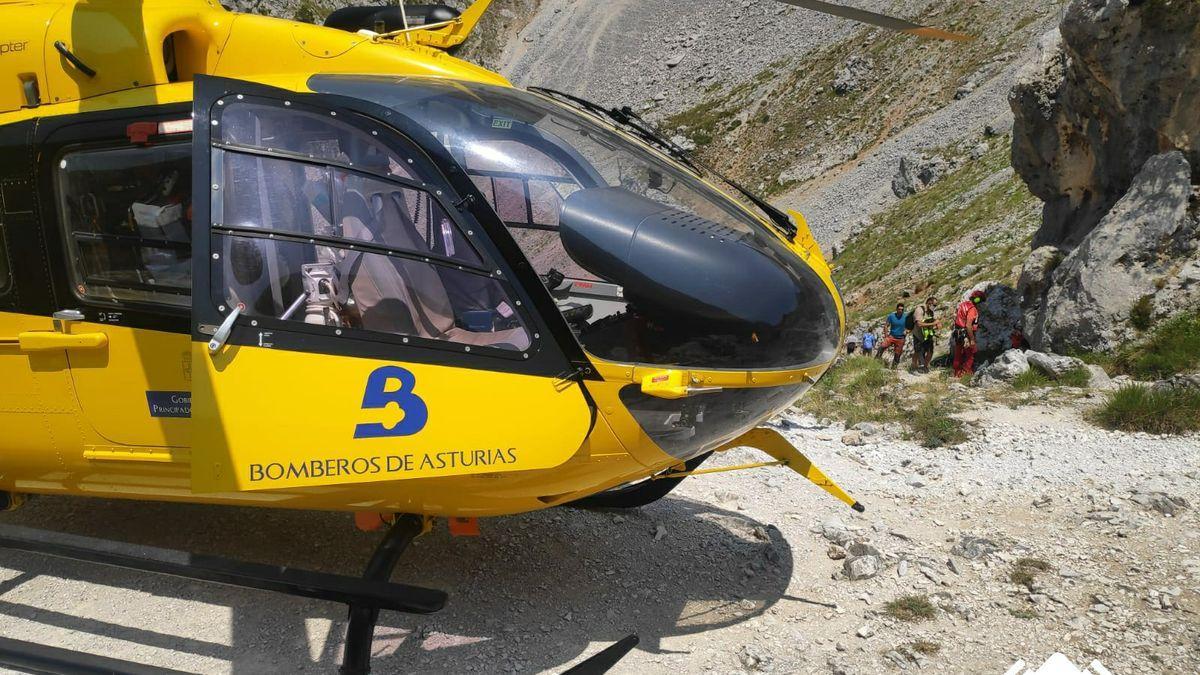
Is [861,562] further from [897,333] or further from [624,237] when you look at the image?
[897,333]

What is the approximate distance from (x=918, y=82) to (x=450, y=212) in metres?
45.3

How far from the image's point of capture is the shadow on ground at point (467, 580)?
4.08 m

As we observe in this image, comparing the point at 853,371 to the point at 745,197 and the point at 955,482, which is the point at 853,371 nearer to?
the point at 955,482

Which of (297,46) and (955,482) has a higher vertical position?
(297,46)

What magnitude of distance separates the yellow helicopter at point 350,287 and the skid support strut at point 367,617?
0.02m

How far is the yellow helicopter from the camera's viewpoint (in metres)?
3.21

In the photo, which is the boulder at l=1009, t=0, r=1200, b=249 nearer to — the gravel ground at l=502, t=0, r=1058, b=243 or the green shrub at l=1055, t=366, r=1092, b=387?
the green shrub at l=1055, t=366, r=1092, b=387

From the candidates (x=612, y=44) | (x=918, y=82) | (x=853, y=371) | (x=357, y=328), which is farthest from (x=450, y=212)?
(x=612, y=44)

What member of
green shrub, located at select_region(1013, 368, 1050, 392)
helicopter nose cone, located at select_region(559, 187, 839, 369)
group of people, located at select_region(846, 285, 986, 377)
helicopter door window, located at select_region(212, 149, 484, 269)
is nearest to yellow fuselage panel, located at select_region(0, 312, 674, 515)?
helicopter nose cone, located at select_region(559, 187, 839, 369)

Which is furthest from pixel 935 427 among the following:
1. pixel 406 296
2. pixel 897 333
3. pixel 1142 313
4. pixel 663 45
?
pixel 663 45

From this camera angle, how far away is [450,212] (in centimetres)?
336

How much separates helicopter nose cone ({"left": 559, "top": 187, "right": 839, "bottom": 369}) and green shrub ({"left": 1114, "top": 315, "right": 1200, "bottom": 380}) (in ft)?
22.3

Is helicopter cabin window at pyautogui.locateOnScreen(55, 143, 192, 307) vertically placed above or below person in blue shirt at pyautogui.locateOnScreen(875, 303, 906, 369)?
above

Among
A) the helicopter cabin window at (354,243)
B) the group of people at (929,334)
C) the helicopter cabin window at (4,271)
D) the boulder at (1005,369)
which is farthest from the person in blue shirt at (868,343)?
the helicopter cabin window at (4,271)
